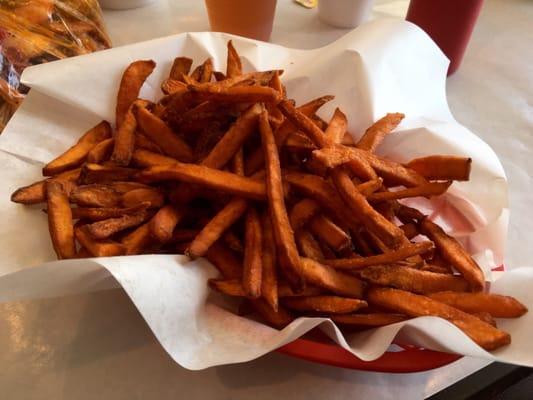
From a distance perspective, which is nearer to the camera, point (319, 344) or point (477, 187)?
point (319, 344)

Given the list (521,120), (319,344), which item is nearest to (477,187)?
(319,344)

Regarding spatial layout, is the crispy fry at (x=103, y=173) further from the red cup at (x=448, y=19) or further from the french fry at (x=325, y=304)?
the red cup at (x=448, y=19)

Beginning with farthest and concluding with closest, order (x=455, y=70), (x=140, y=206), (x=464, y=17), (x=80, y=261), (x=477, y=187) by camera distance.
Result: (x=455, y=70) < (x=464, y=17) < (x=477, y=187) < (x=140, y=206) < (x=80, y=261)

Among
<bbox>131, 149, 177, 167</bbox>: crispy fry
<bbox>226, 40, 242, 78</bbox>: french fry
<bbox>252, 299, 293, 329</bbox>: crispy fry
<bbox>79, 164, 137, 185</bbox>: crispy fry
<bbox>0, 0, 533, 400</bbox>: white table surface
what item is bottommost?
<bbox>0, 0, 533, 400</bbox>: white table surface

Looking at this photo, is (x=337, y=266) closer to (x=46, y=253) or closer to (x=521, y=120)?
(x=46, y=253)

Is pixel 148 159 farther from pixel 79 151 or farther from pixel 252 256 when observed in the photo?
pixel 252 256

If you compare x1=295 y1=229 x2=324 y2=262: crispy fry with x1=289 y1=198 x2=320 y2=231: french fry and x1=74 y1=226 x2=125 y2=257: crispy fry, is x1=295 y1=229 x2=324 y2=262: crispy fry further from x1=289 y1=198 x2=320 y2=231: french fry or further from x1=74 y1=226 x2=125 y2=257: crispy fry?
x1=74 y1=226 x2=125 y2=257: crispy fry

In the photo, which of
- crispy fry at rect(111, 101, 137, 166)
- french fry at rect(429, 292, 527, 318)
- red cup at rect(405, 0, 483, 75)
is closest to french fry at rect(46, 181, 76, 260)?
crispy fry at rect(111, 101, 137, 166)
